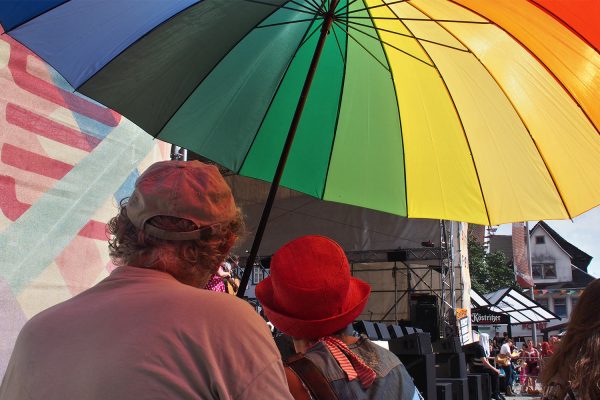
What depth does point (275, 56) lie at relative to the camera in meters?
3.41

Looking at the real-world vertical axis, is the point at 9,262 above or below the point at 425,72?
below

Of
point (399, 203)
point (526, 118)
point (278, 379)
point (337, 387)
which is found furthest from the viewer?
point (399, 203)

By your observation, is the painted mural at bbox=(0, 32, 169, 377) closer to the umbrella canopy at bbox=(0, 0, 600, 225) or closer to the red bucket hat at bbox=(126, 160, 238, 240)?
the umbrella canopy at bbox=(0, 0, 600, 225)

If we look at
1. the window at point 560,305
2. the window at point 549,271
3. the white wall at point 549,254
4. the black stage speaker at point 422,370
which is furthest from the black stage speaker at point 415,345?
the window at point 549,271

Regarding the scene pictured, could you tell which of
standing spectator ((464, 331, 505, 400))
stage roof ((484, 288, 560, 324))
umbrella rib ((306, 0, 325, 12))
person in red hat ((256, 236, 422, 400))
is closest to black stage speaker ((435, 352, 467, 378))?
standing spectator ((464, 331, 505, 400))

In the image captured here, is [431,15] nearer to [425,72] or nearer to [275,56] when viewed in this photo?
[425,72]

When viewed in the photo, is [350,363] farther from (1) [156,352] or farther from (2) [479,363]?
(2) [479,363]

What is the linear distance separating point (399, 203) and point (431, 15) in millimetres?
999

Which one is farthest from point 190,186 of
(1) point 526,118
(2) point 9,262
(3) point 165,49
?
(1) point 526,118

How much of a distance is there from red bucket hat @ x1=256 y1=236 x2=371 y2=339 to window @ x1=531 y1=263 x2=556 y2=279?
239 ft

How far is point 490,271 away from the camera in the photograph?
69.3m

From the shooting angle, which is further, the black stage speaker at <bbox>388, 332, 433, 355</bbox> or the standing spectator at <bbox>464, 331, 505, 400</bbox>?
the standing spectator at <bbox>464, 331, 505, 400</bbox>

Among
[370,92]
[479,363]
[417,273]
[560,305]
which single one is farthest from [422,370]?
[560,305]

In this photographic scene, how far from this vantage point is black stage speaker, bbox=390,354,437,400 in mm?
4875
